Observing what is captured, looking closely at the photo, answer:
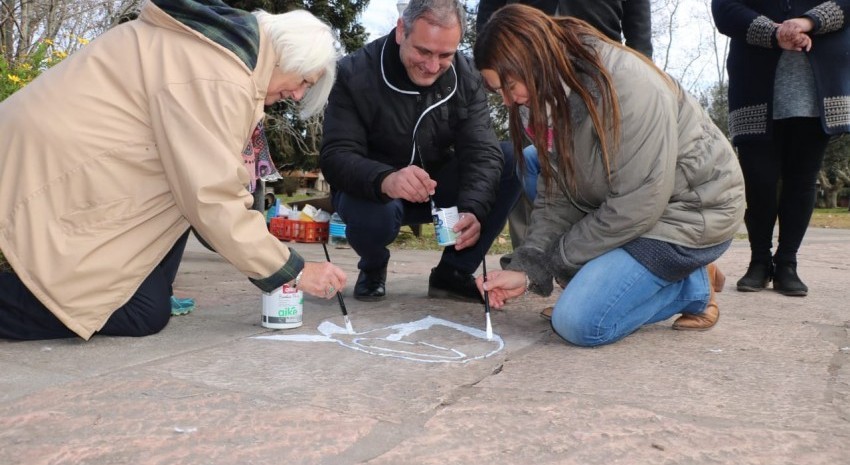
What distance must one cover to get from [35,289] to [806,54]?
334 centimetres

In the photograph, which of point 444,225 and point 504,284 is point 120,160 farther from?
point 504,284

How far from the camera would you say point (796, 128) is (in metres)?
3.62

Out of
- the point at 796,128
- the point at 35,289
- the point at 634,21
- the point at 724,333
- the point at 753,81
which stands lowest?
the point at 724,333

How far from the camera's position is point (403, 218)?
140 inches

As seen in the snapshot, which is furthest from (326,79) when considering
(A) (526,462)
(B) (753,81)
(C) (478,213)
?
(B) (753,81)

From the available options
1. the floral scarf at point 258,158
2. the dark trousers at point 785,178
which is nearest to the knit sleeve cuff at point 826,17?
the dark trousers at point 785,178

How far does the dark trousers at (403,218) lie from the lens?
131 inches

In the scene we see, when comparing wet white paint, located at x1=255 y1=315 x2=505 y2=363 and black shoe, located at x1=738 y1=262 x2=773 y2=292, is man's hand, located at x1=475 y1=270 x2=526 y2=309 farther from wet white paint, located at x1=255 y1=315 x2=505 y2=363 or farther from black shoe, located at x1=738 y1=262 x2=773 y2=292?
black shoe, located at x1=738 y1=262 x2=773 y2=292

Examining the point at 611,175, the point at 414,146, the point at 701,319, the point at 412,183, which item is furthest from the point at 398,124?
the point at 701,319

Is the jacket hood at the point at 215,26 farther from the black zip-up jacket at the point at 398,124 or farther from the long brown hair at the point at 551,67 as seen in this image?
the black zip-up jacket at the point at 398,124

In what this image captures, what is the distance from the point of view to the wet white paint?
95.3 inches

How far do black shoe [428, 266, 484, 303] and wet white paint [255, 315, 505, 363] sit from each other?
52cm

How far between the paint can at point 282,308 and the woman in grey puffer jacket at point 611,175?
0.68 meters

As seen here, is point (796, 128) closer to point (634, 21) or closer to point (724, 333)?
point (634, 21)
